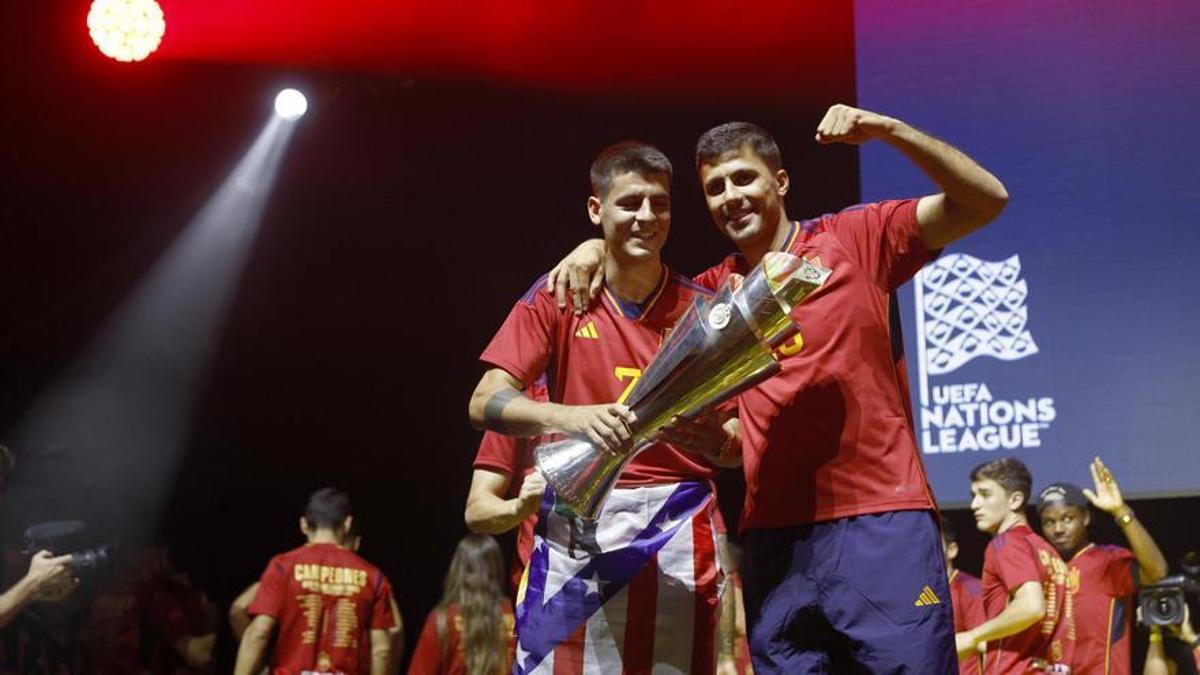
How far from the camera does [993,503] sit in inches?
251

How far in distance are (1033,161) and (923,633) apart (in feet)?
15.2

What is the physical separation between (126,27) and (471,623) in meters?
3.90

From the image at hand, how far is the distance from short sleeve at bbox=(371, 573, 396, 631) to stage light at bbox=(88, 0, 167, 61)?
3.37 metres

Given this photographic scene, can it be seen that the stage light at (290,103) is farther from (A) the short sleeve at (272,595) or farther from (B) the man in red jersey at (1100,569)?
(B) the man in red jersey at (1100,569)

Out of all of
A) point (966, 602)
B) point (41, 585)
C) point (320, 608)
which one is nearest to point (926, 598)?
point (41, 585)

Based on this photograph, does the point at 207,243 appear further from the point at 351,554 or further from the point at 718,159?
the point at 718,159

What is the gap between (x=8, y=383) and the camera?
9.86 metres

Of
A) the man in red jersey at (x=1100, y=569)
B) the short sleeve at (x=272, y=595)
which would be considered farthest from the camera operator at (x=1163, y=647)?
the short sleeve at (x=272, y=595)

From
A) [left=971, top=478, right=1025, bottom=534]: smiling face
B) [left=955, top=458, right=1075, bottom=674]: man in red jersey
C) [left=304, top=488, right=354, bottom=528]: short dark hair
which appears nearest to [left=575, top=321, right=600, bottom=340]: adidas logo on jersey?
[left=955, top=458, right=1075, bottom=674]: man in red jersey

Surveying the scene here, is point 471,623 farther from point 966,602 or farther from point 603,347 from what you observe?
point 603,347

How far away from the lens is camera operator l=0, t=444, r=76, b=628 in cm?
473

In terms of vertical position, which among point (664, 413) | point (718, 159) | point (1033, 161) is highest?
point (1033, 161)

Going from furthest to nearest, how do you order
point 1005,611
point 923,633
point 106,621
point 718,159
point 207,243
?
point 207,243, point 106,621, point 1005,611, point 718,159, point 923,633

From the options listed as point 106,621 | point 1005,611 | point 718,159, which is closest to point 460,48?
point 106,621
